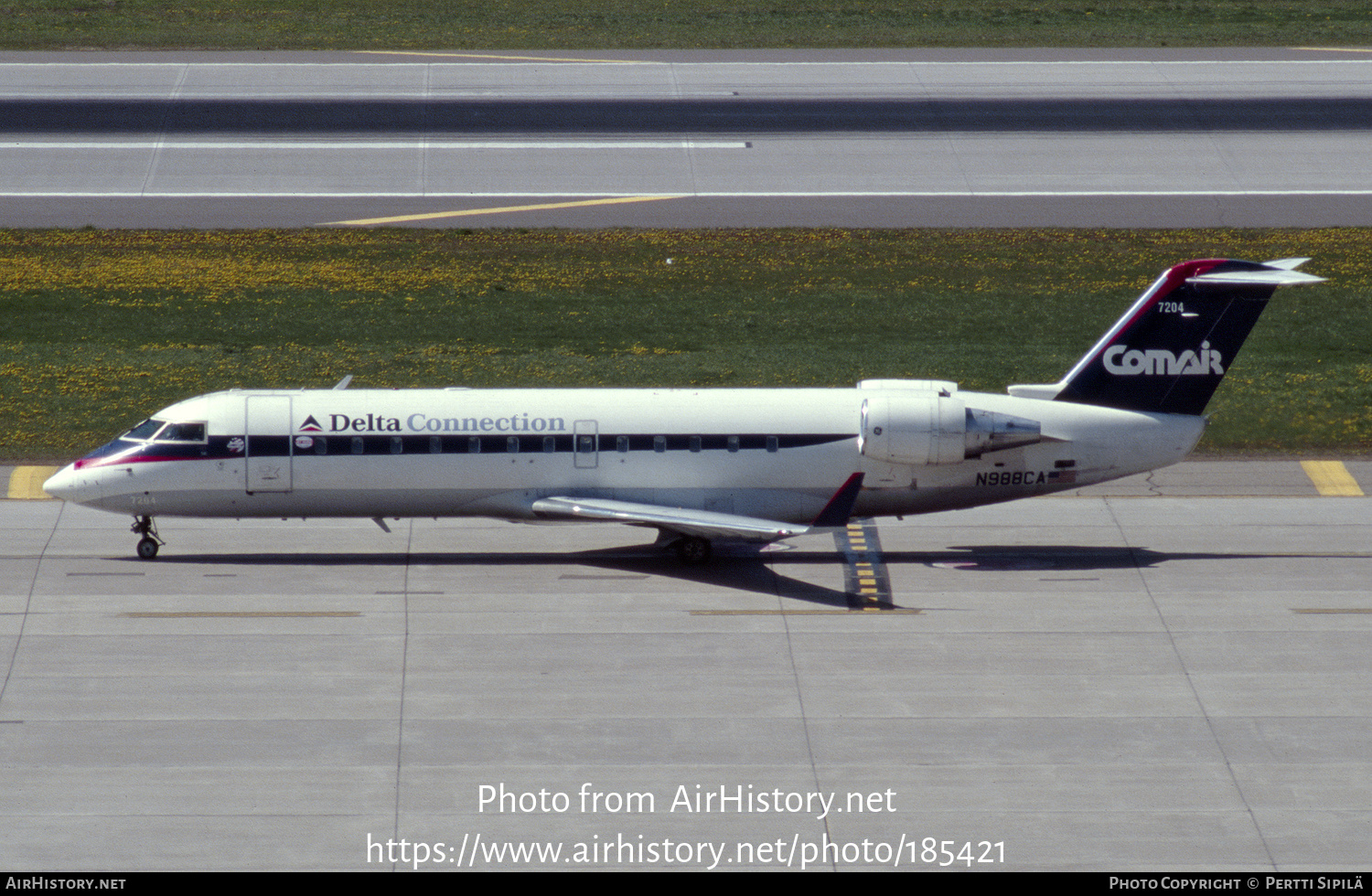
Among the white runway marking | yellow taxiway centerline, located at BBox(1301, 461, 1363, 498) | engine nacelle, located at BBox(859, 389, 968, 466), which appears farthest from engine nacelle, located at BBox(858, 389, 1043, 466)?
the white runway marking

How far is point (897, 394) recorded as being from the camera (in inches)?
1292

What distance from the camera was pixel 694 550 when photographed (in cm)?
3275

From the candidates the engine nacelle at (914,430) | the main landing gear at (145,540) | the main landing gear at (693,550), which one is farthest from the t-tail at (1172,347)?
the main landing gear at (145,540)

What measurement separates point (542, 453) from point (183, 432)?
6.97m

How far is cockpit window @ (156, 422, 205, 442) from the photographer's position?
32188 mm

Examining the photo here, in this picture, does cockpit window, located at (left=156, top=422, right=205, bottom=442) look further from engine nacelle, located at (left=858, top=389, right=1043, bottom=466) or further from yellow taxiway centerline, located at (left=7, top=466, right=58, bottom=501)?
engine nacelle, located at (left=858, top=389, right=1043, bottom=466)

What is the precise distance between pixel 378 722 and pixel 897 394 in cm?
1268

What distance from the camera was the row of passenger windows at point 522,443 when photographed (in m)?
32.1

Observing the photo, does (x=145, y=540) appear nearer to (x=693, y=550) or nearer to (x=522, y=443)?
(x=522, y=443)

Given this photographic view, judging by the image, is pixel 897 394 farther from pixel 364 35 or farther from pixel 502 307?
pixel 364 35

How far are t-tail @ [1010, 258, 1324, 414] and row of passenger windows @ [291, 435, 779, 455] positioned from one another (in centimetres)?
696

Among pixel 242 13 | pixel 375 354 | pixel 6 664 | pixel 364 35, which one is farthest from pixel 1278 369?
pixel 242 13

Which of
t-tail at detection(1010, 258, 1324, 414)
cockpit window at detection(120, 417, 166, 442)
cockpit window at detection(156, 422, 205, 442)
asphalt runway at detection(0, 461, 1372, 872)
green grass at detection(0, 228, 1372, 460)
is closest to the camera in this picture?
asphalt runway at detection(0, 461, 1372, 872)

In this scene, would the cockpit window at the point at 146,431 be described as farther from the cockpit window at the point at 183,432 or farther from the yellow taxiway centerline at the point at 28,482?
the yellow taxiway centerline at the point at 28,482
